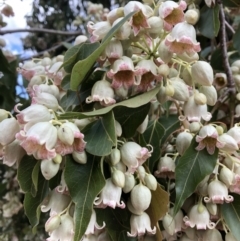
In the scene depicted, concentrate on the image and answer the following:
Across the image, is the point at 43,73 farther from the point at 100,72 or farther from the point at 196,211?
the point at 196,211

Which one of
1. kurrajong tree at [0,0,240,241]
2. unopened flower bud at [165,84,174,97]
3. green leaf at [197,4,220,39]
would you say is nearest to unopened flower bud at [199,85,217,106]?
kurrajong tree at [0,0,240,241]

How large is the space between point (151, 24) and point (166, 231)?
0.41 m

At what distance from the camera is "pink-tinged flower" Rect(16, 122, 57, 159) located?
680 mm

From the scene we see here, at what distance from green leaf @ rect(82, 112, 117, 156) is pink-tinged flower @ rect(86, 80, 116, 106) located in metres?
0.04

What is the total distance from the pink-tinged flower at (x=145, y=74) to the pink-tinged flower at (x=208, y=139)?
0.14 m

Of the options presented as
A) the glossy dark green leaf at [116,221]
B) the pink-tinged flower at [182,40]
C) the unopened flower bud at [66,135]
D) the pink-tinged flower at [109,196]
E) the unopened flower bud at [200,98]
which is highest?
the pink-tinged flower at [182,40]

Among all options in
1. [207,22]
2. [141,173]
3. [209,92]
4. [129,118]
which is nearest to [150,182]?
[141,173]

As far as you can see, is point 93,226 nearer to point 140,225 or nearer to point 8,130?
point 140,225

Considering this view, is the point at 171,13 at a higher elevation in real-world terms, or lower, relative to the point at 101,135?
higher

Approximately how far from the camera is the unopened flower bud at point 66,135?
68 centimetres

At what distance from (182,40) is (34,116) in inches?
11.6

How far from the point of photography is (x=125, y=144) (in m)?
0.79

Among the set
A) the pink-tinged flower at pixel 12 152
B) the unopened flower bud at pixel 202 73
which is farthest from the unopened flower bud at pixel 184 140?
the pink-tinged flower at pixel 12 152

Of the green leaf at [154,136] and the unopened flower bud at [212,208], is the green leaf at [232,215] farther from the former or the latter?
the green leaf at [154,136]
